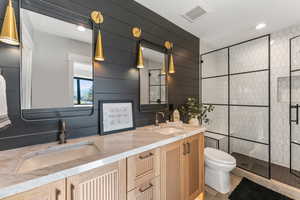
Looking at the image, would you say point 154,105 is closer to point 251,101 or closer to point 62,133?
point 62,133

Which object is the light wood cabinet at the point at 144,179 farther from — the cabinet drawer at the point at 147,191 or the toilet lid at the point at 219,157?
the toilet lid at the point at 219,157

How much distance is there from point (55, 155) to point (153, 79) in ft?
4.44

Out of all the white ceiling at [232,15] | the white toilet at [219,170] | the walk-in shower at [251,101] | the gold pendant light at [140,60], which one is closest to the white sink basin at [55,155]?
the gold pendant light at [140,60]

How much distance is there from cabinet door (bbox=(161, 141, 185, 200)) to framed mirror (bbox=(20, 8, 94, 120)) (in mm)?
842

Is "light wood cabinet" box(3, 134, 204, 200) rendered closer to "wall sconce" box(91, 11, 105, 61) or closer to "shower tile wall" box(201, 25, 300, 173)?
"wall sconce" box(91, 11, 105, 61)

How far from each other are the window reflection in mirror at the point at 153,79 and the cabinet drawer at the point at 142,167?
0.76 meters

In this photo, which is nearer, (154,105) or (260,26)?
(154,105)

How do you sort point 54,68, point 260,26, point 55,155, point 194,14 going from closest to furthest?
point 55,155, point 54,68, point 194,14, point 260,26

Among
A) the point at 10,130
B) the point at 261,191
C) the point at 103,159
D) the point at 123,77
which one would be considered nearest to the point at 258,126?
the point at 261,191

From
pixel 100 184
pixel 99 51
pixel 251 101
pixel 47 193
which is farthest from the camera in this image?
pixel 251 101

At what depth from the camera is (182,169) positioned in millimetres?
1417

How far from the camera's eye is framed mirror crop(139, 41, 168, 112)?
179 cm

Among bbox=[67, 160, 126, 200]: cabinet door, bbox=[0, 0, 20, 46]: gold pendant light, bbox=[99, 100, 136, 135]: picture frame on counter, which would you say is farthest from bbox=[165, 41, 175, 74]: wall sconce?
A: bbox=[0, 0, 20, 46]: gold pendant light

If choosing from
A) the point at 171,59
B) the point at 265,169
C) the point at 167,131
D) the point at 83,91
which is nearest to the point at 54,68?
the point at 83,91
